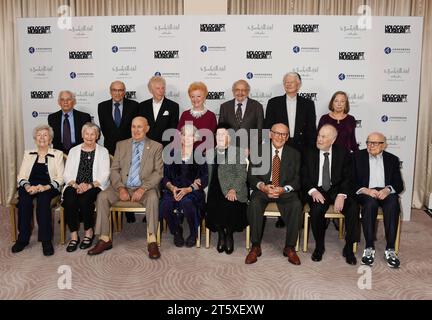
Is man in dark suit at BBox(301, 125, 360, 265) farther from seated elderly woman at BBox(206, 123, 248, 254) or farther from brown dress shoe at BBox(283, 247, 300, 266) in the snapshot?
seated elderly woman at BBox(206, 123, 248, 254)

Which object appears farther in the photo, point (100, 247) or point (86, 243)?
point (86, 243)

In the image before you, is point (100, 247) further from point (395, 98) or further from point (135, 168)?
point (395, 98)

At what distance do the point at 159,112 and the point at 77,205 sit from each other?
1503 mm

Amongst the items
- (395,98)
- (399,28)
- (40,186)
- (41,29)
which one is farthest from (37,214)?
(399,28)

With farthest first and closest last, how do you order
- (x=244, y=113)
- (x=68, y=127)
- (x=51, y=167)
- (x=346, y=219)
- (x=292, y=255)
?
(x=68, y=127)
(x=244, y=113)
(x=51, y=167)
(x=346, y=219)
(x=292, y=255)

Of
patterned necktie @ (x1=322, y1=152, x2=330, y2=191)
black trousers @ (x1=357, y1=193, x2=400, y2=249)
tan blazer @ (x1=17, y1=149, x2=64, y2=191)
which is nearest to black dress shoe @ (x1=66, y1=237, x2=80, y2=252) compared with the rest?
tan blazer @ (x1=17, y1=149, x2=64, y2=191)

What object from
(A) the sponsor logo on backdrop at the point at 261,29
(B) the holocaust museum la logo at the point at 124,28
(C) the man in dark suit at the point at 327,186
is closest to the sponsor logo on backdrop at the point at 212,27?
(A) the sponsor logo on backdrop at the point at 261,29

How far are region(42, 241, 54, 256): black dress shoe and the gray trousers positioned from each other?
19.3 inches

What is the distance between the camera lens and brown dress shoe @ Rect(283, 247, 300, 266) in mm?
4625

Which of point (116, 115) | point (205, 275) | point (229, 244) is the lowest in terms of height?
point (205, 275)

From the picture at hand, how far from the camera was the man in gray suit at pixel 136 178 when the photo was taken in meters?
4.95

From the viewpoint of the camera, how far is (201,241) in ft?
17.3

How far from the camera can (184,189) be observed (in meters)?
4.98
